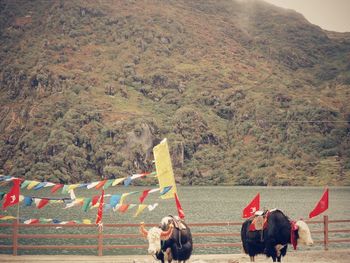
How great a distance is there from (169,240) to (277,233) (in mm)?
3134

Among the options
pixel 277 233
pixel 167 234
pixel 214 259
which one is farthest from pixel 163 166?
pixel 214 259

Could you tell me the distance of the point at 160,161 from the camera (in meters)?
14.6

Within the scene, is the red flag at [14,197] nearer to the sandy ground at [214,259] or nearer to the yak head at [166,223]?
the sandy ground at [214,259]

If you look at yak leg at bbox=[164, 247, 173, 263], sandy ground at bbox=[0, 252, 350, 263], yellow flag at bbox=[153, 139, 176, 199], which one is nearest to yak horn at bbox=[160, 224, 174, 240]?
yak leg at bbox=[164, 247, 173, 263]

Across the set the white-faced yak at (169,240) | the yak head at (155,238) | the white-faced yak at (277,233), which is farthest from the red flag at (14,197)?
the white-faced yak at (277,233)

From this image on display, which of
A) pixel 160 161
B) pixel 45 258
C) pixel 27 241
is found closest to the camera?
pixel 160 161

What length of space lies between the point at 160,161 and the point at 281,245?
4309 mm

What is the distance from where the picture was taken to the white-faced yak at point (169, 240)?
14445mm

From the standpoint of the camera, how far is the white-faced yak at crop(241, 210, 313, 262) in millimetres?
16297

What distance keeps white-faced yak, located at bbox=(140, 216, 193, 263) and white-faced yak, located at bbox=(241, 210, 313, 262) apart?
7.62ft

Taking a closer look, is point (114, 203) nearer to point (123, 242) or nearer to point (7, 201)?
point (7, 201)

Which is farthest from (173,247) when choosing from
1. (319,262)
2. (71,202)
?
(71,202)

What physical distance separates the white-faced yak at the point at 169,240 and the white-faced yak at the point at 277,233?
7.62 feet

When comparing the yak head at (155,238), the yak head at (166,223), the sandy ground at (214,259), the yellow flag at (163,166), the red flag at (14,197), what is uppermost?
the yellow flag at (163,166)
